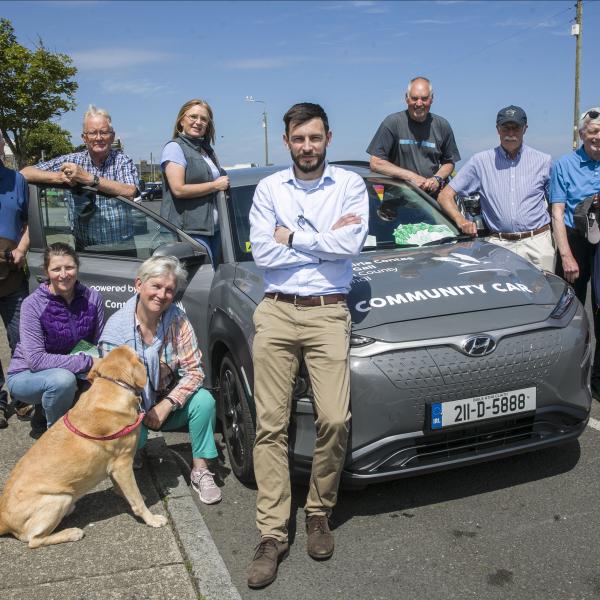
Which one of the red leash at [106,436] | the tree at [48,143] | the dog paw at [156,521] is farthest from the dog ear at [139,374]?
the tree at [48,143]

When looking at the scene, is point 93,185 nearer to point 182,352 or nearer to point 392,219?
point 182,352

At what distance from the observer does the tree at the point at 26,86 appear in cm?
2567

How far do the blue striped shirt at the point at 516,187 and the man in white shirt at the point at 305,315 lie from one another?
1936 millimetres

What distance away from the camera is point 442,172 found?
5.43m

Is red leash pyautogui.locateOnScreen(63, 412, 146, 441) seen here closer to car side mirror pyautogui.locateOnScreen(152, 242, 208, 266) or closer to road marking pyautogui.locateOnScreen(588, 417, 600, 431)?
car side mirror pyautogui.locateOnScreen(152, 242, 208, 266)

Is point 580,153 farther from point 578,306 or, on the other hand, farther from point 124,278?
point 124,278

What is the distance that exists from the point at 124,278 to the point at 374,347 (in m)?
2.00

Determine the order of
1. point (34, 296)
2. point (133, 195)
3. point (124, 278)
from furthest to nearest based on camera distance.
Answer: point (133, 195), point (124, 278), point (34, 296)

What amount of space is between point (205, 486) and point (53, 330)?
129 centimetres

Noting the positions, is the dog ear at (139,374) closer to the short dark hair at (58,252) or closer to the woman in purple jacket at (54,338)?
the woman in purple jacket at (54,338)

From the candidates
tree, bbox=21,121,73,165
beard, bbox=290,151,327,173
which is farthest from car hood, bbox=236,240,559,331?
tree, bbox=21,121,73,165

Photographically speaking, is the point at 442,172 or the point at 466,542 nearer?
the point at 466,542

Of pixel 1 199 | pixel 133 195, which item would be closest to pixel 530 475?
pixel 133 195

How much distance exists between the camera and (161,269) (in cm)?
354
